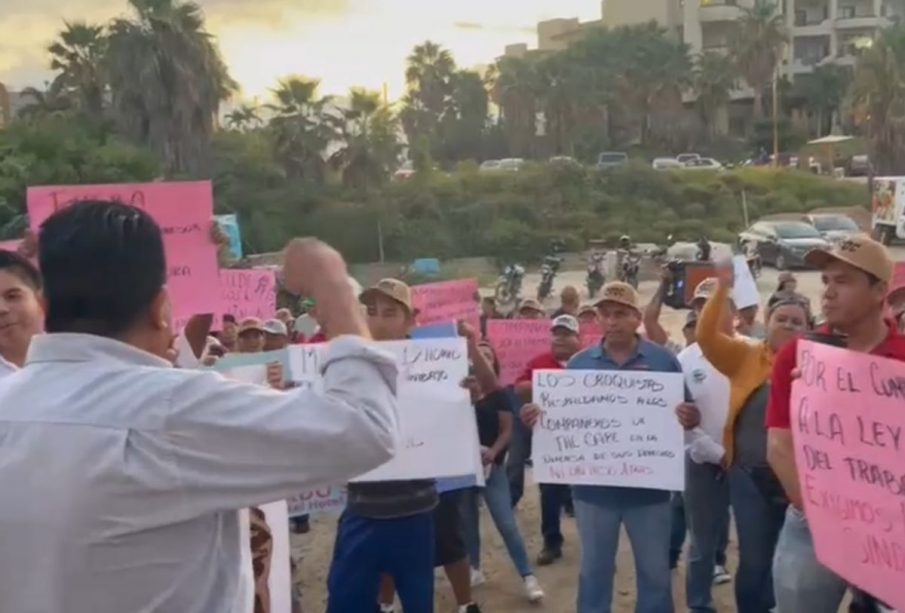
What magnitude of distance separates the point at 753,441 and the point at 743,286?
81 cm

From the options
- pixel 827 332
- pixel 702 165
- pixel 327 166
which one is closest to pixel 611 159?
pixel 702 165

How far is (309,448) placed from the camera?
1609 mm

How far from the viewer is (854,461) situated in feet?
10.8

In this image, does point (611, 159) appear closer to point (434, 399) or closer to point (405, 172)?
point (405, 172)

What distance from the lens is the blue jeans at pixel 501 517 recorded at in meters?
6.18

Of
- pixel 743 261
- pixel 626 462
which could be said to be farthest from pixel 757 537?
pixel 743 261

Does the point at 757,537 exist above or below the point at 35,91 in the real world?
below

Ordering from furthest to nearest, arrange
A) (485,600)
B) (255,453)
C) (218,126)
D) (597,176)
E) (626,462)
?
(597,176) → (218,126) → (485,600) → (626,462) → (255,453)

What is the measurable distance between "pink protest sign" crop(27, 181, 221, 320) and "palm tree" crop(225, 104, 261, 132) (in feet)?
118

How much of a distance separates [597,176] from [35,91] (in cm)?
2106

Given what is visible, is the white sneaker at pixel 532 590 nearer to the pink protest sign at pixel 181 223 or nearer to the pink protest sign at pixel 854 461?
the pink protest sign at pixel 181 223

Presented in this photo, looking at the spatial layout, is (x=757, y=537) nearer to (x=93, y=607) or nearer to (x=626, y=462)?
(x=626, y=462)

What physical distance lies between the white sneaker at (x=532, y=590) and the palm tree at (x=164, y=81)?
3119 cm

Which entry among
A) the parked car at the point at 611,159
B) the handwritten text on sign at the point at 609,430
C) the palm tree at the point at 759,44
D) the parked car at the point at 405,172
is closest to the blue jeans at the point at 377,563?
the handwritten text on sign at the point at 609,430
